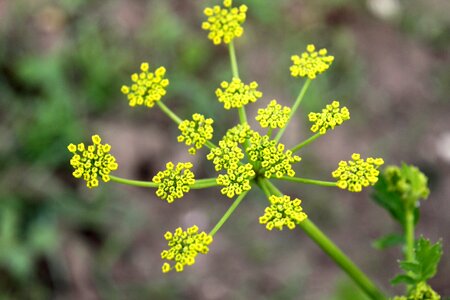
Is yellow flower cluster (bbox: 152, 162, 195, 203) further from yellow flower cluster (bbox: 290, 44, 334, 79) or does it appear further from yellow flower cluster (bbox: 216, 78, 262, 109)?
yellow flower cluster (bbox: 290, 44, 334, 79)

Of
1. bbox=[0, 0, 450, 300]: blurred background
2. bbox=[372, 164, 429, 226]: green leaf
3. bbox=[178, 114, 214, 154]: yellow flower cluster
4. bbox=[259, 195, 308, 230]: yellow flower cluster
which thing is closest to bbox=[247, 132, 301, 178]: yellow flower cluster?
bbox=[259, 195, 308, 230]: yellow flower cluster

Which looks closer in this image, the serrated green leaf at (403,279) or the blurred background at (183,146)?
the serrated green leaf at (403,279)

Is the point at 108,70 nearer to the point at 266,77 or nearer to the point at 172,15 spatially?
the point at 172,15

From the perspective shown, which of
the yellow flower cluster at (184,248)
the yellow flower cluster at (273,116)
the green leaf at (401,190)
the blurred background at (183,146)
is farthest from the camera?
the blurred background at (183,146)

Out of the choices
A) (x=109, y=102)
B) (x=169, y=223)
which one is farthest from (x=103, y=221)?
(x=109, y=102)

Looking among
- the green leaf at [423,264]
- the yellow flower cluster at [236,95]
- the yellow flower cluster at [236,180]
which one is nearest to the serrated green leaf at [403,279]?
the green leaf at [423,264]

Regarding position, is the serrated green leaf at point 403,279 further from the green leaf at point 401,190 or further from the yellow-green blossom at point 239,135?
the yellow-green blossom at point 239,135
